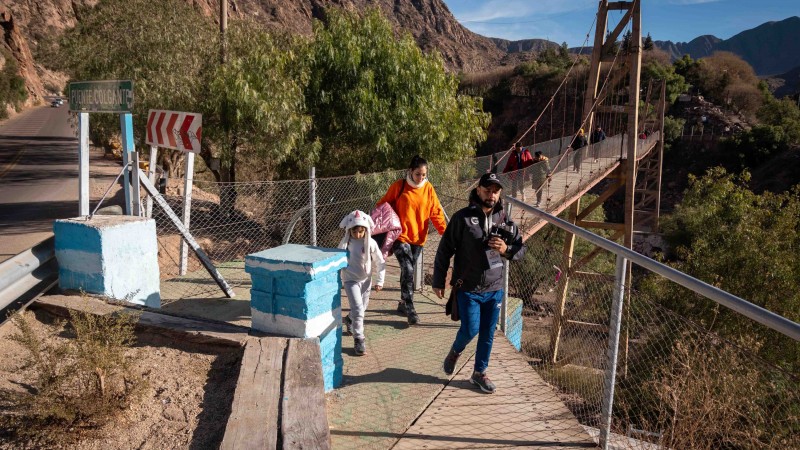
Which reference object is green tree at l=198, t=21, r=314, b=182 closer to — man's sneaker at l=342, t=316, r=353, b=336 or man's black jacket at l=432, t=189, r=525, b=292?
man's sneaker at l=342, t=316, r=353, b=336

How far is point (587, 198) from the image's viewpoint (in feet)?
85.3

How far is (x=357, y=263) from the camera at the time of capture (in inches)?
174

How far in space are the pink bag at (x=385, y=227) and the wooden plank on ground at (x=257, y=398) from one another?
1609mm

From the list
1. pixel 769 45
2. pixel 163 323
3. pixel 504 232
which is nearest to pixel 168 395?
pixel 163 323

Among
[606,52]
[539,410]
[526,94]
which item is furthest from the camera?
[526,94]

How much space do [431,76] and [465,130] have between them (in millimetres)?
1511

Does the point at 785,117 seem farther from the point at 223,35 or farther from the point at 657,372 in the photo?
the point at 657,372

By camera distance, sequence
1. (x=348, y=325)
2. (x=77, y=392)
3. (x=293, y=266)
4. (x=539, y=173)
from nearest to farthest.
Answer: (x=77, y=392), (x=293, y=266), (x=348, y=325), (x=539, y=173)

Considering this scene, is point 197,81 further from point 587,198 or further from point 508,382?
point 587,198

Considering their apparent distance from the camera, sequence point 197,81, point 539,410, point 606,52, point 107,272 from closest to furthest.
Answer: point 539,410
point 107,272
point 197,81
point 606,52

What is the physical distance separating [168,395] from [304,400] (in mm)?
839

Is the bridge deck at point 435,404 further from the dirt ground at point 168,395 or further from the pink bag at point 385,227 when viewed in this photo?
the pink bag at point 385,227

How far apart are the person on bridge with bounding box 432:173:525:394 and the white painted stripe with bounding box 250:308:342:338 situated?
81 cm

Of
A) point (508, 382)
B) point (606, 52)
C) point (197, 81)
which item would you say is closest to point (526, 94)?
point (606, 52)
